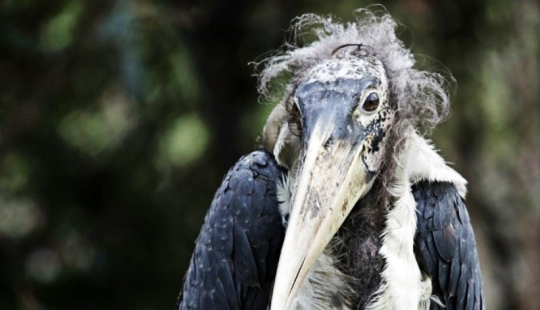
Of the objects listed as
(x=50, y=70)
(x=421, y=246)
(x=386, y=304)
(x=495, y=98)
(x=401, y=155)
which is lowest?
(x=386, y=304)

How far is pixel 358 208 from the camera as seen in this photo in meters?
3.92

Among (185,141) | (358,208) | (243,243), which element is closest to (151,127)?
(185,141)

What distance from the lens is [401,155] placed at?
12.9 feet

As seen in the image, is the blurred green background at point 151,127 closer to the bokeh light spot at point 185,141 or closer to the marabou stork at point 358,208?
the bokeh light spot at point 185,141

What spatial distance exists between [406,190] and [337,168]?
503 millimetres

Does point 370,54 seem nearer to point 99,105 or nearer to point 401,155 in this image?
point 401,155

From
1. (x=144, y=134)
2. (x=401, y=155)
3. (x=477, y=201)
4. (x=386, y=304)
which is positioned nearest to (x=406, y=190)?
(x=401, y=155)

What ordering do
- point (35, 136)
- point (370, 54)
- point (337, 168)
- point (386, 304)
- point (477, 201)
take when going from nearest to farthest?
point (337, 168)
point (386, 304)
point (370, 54)
point (35, 136)
point (477, 201)

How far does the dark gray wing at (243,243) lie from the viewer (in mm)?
3963

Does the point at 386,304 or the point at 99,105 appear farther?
the point at 99,105

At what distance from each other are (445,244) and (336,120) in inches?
31.1

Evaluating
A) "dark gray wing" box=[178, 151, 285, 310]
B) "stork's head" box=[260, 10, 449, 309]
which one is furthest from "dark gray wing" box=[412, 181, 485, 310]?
"dark gray wing" box=[178, 151, 285, 310]

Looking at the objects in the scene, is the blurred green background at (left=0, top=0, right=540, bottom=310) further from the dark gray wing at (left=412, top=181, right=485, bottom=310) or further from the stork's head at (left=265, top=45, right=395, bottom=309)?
the dark gray wing at (left=412, top=181, right=485, bottom=310)

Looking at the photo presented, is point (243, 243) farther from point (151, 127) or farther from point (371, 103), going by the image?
point (151, 127)
